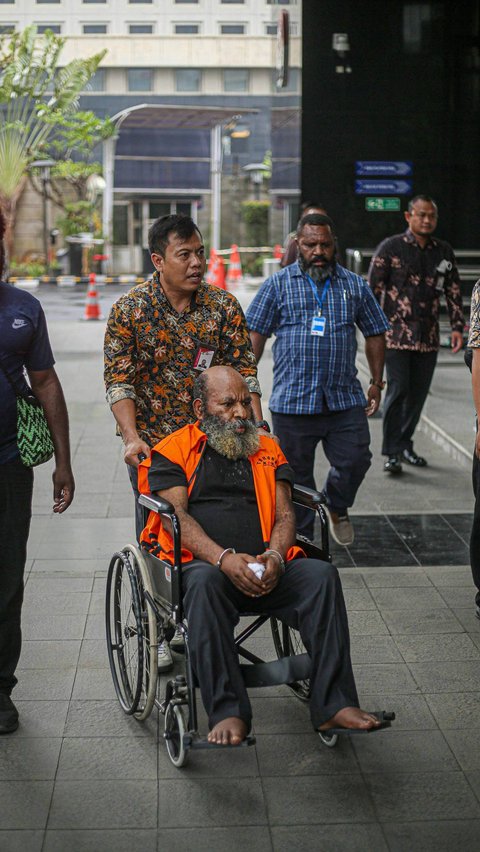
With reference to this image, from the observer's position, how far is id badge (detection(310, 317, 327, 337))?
19.2 feet

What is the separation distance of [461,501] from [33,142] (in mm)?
26954

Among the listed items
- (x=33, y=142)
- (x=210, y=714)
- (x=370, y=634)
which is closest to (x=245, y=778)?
(x=210, y=714)

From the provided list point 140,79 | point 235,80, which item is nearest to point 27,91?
point 140,79

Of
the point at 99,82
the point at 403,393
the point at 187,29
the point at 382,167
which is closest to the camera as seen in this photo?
the point at 403,393

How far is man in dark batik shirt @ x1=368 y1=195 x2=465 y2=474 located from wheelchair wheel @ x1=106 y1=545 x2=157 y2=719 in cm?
379

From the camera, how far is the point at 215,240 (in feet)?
113

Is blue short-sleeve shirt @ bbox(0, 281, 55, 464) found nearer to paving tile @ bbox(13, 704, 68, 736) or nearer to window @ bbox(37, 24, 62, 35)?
paving tile @ bbox(13, 704, 68, 736)

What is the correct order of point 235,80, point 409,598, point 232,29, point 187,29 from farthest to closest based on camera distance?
point 235,80, point 187,29, point 232,29, point 409,598

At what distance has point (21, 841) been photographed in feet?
10.8

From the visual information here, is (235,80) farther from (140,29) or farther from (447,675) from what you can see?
(447,675)

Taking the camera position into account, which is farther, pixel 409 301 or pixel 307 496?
pixel 409 301

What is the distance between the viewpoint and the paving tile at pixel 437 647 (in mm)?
4684

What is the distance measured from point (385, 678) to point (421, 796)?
94 centimetres

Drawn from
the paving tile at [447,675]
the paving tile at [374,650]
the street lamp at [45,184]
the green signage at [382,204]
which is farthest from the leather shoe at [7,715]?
the street lamp at [45,184]
